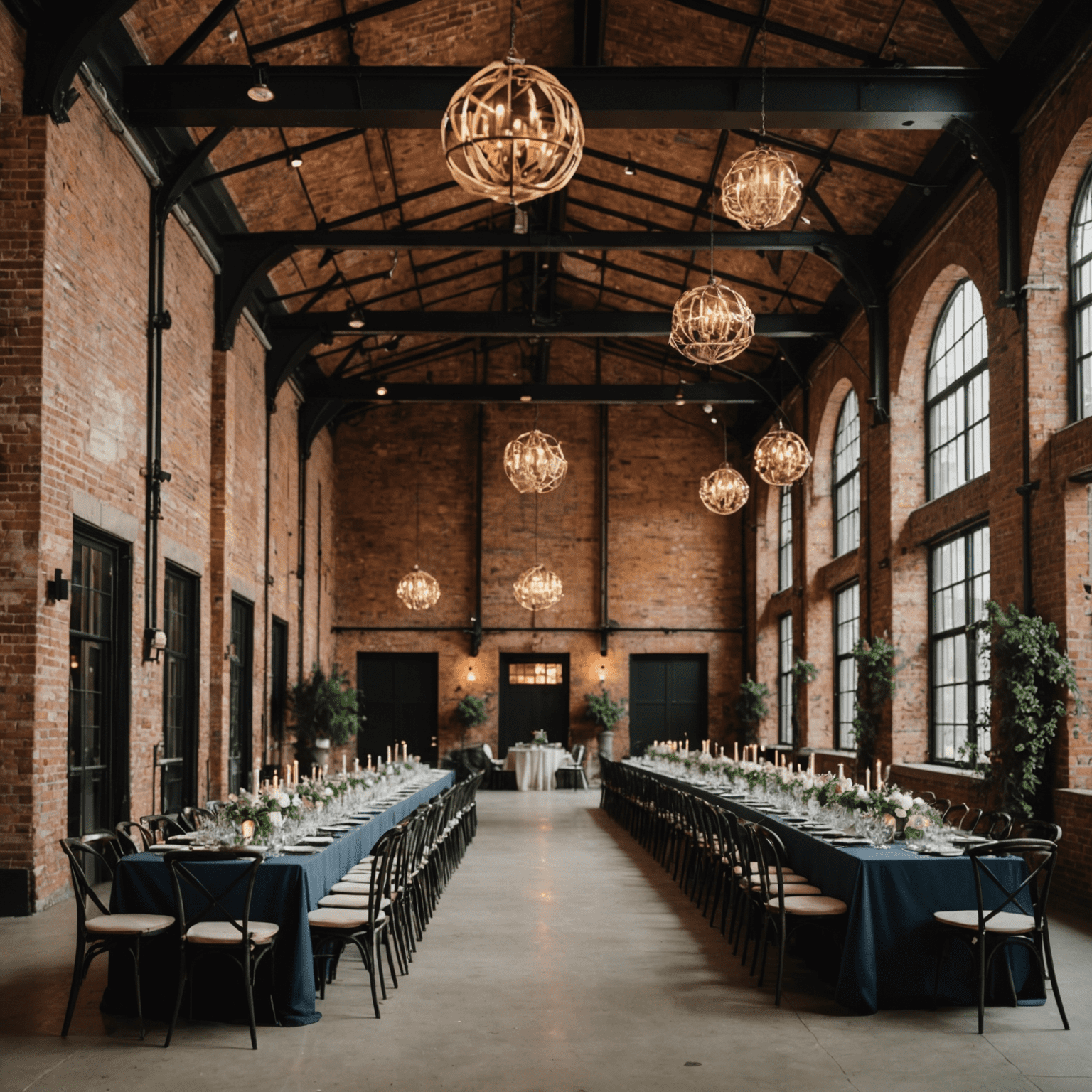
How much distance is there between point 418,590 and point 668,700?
605cm

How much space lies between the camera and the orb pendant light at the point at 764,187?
699 centimetres

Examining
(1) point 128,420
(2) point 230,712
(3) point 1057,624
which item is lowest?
(2) point 230,712

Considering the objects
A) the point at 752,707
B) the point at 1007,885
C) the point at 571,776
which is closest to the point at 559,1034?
the point at 1007,885

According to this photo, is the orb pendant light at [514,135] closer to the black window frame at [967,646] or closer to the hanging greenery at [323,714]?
the black window frame at [967,646]

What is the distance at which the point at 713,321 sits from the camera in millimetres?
7996

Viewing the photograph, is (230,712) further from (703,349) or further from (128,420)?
(703,349)

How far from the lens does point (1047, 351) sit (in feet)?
29.3

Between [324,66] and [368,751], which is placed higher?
[324,66]

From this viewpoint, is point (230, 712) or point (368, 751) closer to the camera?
point (230, 712)

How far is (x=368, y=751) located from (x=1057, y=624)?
48.9 ft

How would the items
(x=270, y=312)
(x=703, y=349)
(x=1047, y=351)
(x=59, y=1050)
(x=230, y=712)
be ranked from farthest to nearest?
(x=270, y=312) < (x=230, y=712) < (x=1047, y=351) < (x=703, y=349) < (x=59, y=1050)

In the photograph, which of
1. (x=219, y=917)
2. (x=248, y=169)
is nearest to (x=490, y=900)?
(x=219, y=917)

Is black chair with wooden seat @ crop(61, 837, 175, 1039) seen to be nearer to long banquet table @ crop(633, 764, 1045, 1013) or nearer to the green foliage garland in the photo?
long banquet table @ crop(633, 764, 1045, 1013)

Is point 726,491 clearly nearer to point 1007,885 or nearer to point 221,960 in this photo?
point 1007,885
